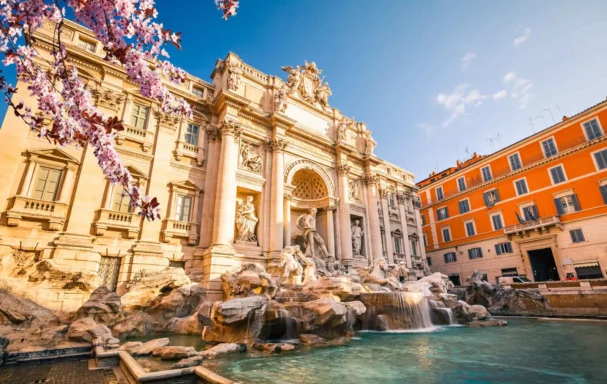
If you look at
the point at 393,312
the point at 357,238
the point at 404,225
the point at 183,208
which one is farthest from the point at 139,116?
the point at 404,225

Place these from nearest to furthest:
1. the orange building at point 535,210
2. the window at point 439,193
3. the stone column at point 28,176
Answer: the stone column at point 28,176 < the orange building at point 535,210 < the window at point 439,193

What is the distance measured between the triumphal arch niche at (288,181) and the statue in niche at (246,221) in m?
0.05

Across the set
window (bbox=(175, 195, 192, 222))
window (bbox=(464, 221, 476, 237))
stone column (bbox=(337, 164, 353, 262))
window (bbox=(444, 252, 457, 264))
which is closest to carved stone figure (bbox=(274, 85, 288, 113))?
stone column (bbox=(337, 164, 353, 262))

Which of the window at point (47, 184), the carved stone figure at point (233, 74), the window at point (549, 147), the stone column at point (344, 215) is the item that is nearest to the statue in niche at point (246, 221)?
the carved stone figure at point (233, 74)

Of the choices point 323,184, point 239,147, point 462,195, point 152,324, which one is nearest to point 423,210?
point 462,195

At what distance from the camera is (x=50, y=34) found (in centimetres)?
1228

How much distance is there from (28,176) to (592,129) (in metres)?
32.8

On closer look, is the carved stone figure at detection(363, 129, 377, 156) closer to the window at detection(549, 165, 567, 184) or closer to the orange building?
the orange building

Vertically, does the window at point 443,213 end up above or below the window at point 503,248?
above

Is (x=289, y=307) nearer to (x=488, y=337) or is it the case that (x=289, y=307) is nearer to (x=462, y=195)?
(x=488, y=337)

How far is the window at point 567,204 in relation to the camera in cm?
2078

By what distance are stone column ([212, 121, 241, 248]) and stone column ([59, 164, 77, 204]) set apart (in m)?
5.71

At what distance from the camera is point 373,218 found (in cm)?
2153

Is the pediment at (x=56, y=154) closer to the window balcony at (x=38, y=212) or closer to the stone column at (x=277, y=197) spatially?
the window balcony at (x=38, y=212)
